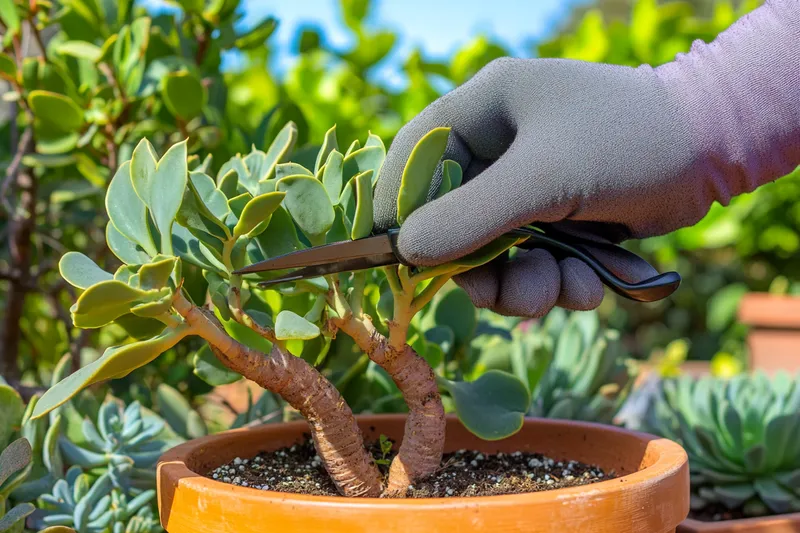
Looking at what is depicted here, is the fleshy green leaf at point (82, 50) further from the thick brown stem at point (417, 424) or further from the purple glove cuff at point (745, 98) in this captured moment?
the purple glove cuff at point (745, 98)

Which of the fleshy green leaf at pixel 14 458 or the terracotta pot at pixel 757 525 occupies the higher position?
the fleshy green leaf at pixel 14 458

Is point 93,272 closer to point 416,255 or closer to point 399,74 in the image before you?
point 416,255

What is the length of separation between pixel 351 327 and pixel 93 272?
22 cm

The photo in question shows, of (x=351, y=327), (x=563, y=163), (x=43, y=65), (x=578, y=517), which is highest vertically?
(x=43, y=65)

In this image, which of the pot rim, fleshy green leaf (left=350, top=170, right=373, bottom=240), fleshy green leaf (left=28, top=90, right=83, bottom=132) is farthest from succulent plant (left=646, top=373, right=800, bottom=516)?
fleshy green leaf (left=28, top=90, right=83, bottom=132)

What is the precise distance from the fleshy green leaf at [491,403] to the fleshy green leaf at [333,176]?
A: 24cm

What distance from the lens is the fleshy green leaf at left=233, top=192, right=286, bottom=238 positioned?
581 mm

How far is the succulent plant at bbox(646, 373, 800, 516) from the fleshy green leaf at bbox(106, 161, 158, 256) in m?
0.80

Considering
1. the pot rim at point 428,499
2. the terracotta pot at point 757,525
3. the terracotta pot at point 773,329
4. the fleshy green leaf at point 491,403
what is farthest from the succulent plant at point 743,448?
the terracotta pot at point 773,329

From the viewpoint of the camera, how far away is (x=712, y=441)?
1081 mm

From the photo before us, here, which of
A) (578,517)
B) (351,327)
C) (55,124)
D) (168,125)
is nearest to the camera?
(578,517)

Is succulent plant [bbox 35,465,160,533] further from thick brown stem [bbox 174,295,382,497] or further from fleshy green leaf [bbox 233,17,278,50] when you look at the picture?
fleshy green leaf [bbox 233,17,278,50]

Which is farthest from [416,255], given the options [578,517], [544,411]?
[544,411]

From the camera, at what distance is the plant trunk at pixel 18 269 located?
116 centimetres
